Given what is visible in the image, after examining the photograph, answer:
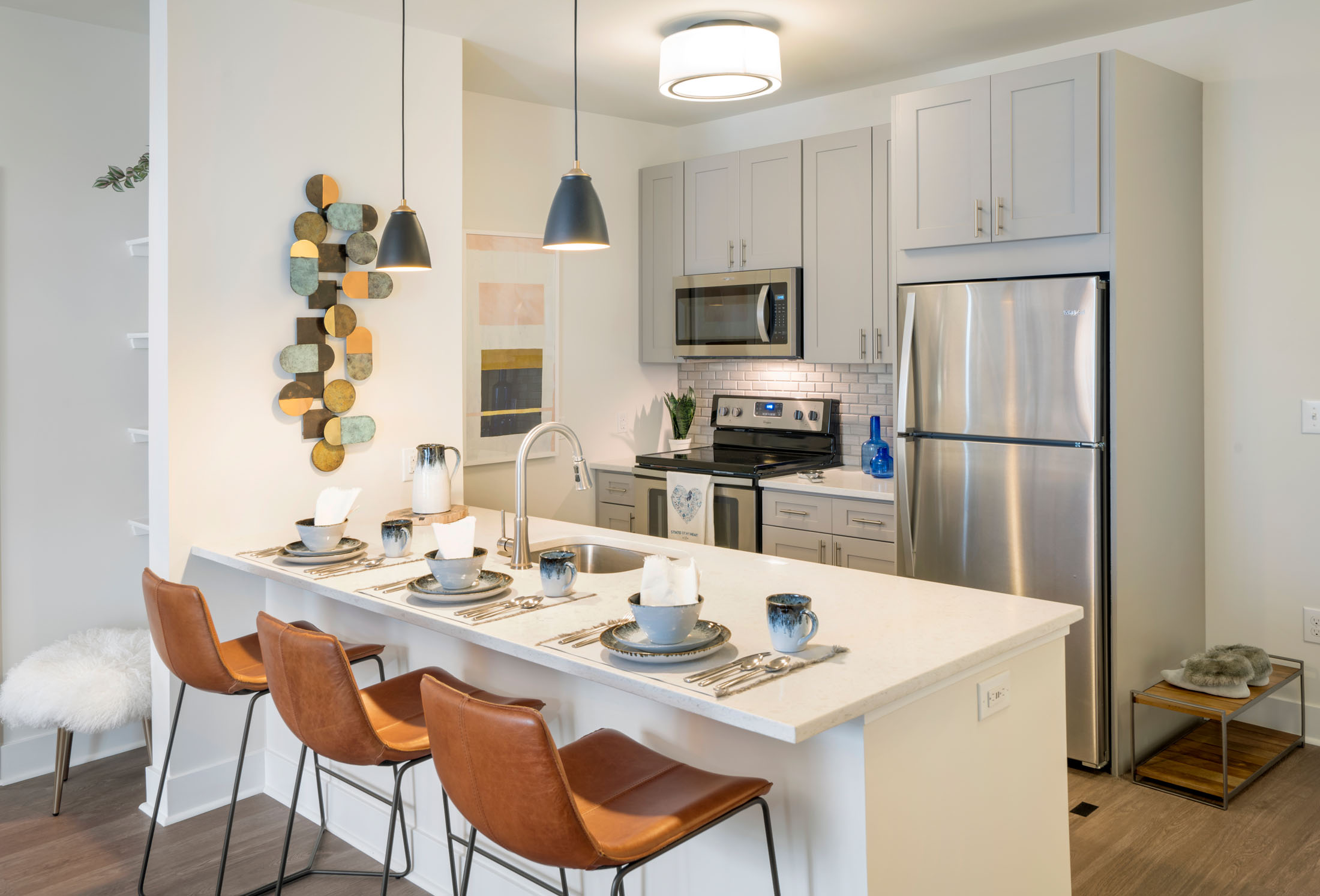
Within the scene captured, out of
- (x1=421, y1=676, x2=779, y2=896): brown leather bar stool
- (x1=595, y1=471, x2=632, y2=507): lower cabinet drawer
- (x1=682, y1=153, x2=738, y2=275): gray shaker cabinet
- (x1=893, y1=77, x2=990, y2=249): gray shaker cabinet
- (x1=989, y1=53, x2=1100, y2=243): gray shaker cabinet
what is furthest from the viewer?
(x1=595, y1=471, x2=632, y2=507): lower cabinet drawer

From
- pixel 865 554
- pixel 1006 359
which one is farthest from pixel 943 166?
pixel 865 554

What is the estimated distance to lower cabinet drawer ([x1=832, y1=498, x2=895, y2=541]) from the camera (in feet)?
12.7

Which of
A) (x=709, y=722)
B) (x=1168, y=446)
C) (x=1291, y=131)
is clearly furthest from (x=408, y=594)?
(x=1291, y=131)

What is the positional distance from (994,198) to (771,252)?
4.46 feet

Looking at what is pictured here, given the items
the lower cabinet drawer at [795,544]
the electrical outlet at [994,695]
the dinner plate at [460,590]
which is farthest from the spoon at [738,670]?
the lower cabinet drawer at [795,544]

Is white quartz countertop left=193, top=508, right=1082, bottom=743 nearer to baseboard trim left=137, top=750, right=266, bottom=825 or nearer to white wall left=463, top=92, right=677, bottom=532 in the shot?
baseboard trim left=137, top=750, right=266, bottom=825

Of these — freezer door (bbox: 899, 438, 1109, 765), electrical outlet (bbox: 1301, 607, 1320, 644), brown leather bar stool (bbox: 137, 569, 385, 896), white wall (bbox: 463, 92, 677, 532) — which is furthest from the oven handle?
brown leather bar stool (bbox: 137, 569, 385, 896)

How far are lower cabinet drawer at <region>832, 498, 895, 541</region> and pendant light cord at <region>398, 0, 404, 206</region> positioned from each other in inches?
81.2

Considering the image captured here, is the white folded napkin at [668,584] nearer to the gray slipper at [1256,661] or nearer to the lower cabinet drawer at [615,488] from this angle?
the gray slipper at [1256,661]

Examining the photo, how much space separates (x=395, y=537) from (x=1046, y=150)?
2439 mm

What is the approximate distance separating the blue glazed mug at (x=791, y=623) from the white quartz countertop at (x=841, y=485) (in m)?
2.10

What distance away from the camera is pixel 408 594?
239 centimetres

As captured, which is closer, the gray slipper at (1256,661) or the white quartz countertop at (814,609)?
the white quartz countertop at (814,609)

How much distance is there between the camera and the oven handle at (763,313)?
458cm
